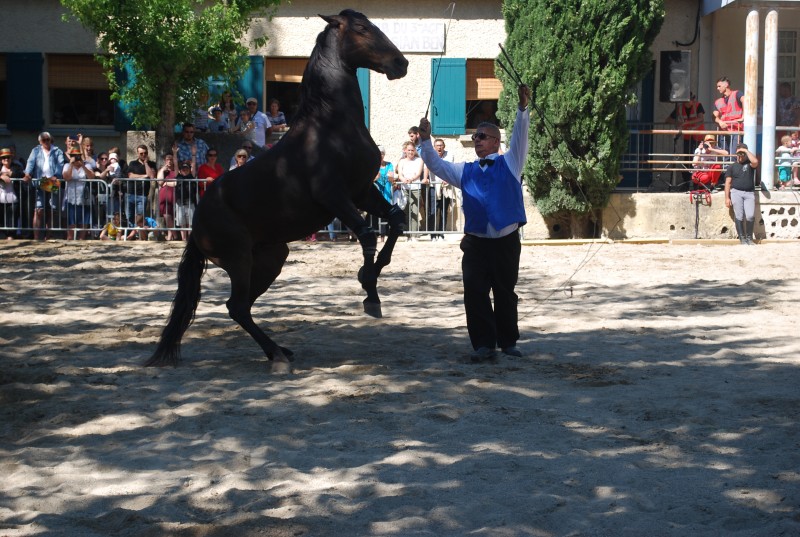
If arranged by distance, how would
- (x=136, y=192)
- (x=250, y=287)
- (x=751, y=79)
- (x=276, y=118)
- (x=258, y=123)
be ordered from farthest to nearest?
(x=276, y=118), (x=751, y=79), (x=258, y=123), (x=136, y=192), (x=250, y=287)

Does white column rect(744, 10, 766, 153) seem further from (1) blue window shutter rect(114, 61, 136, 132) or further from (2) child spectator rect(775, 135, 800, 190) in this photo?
(1) blue window shutter rect(114, 61, 136, 132)

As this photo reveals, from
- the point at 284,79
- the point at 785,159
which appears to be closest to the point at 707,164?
the point at 785,159

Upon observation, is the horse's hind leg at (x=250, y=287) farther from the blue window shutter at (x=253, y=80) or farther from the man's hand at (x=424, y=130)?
the blue window shutter at (x=253, y=80)

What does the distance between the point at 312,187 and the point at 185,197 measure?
31.7 feet

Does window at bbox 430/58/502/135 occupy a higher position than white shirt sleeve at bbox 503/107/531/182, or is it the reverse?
window at bbox 430/58/502/135

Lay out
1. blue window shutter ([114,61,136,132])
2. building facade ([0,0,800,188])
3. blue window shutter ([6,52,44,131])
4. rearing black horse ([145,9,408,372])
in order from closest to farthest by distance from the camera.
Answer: rearing black horse ([145,9,408,372])
blue window shutter ([114,61,136,132])
building facade ([0,0,800,188])
blue window shutter ([6,52,44,131])

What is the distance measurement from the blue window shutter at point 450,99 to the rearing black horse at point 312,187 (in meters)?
12.3

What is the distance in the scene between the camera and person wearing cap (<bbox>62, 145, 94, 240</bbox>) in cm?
1697

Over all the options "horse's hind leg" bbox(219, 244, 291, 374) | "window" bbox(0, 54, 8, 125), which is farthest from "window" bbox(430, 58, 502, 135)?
"horse's hind leg" bbox(219, 244, 291, 374)

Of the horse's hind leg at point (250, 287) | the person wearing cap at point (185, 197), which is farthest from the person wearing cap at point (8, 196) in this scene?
the horse's hind leg at point (250, 287)

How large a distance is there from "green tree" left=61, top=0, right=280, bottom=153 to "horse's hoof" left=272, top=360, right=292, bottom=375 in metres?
9.72

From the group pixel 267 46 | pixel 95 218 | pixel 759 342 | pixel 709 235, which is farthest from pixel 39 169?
pixel 759 342

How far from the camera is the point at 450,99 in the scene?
66.4ft

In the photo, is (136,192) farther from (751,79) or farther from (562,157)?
(751,79)
